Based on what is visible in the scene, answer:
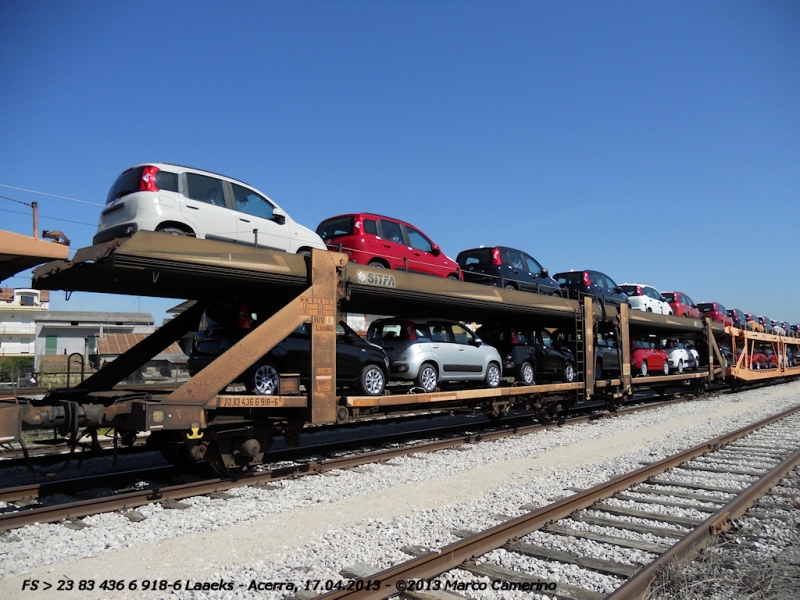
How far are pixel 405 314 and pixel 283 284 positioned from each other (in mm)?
5374

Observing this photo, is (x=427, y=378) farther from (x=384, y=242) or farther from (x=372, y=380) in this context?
(x=384, y=242)

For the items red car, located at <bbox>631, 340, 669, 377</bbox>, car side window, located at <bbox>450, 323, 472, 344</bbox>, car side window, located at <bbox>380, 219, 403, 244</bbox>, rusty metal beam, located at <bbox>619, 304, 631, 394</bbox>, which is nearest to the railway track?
car side window, located at <bbox>450, 323, 472, 344</bbox>

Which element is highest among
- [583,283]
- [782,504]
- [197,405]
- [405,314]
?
[583,283]

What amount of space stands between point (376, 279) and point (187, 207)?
8.96ft

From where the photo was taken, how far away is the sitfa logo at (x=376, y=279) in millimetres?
8172

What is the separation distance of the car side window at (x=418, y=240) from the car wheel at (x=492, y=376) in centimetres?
282

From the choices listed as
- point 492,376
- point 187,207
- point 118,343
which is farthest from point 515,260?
point 118,343

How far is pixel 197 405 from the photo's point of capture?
6.41 m

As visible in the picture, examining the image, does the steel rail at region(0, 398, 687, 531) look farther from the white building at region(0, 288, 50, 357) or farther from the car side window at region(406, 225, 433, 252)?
the white building at region(0, 288, 50, 357)

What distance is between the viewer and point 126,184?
730 cm

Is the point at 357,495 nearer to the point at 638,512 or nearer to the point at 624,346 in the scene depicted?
the point at 638,512

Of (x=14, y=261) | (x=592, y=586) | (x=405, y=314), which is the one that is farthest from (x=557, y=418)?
(x=14, y=261)

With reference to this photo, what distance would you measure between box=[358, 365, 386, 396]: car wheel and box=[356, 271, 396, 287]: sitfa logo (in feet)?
4.86

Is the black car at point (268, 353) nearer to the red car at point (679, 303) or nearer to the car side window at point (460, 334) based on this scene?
the car side window at point (460, 334)
